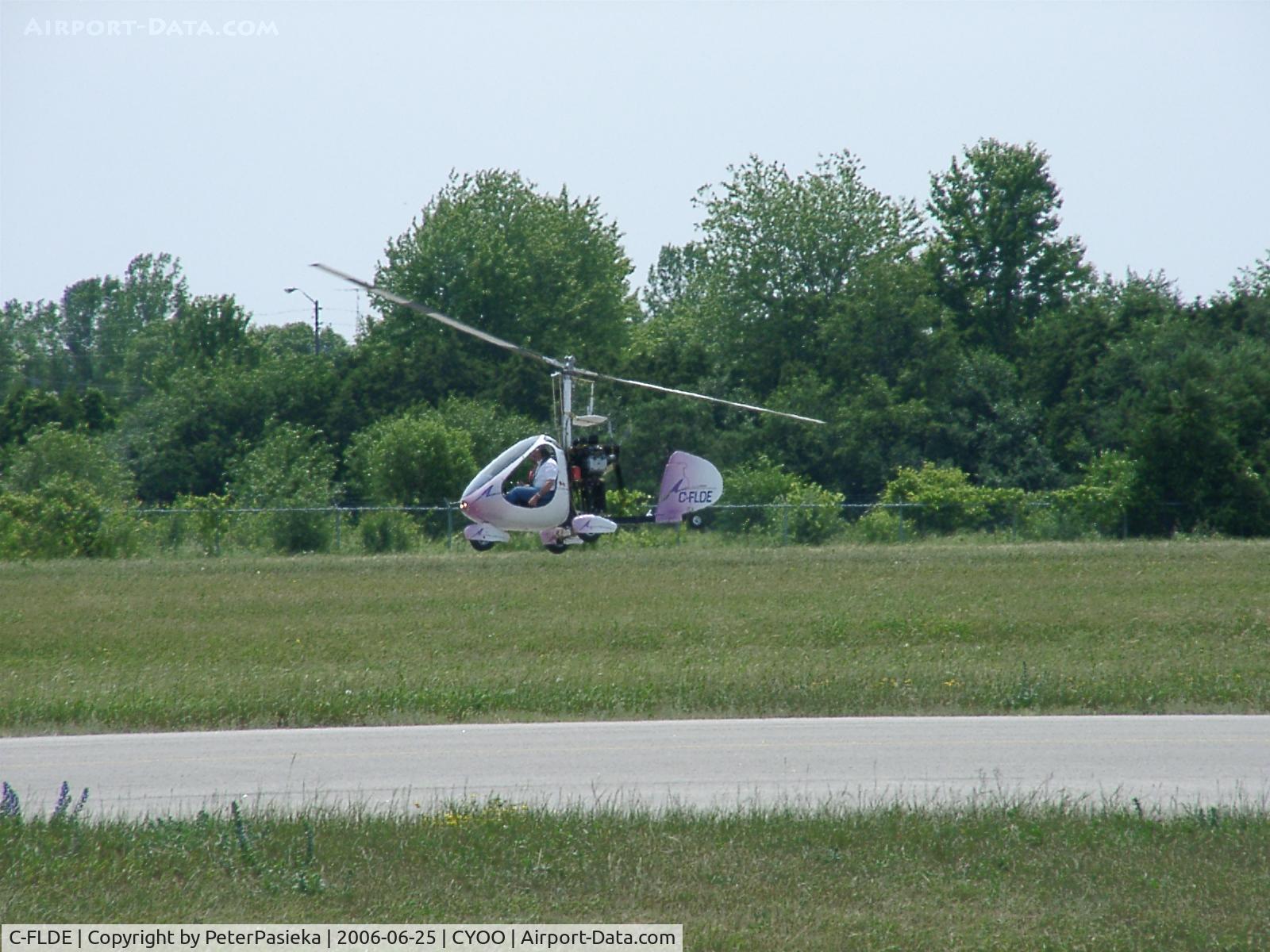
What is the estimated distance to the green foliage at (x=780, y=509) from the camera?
45.2 m

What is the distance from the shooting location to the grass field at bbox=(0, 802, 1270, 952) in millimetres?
7961

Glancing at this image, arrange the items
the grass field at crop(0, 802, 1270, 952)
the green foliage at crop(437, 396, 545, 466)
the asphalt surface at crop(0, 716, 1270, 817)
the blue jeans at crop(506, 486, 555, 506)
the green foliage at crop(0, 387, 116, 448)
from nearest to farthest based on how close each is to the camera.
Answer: the grass field at crop(0, 802, 1270, 952)
the asphalt surface at crop(0, 716, 1270, 817)
the blue jeans at crop(506, 486, 555, 506)
the green foliage at crop(437, 396, 545, 466)
the green foliage at crop(0, 387, 116, 448)

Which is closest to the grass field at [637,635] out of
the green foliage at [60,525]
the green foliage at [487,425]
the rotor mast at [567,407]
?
the green foliage at [60,525]

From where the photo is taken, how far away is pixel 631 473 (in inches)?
2068

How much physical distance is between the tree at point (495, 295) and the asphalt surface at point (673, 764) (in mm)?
45882

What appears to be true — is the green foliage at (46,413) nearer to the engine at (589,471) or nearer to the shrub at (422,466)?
the shrub at (422,466)

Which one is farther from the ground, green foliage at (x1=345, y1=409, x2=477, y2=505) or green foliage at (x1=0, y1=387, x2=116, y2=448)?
green foliage at (x1=0, y1=387, x2=116, y2=448)

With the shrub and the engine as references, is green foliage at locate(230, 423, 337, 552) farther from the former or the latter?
the engine

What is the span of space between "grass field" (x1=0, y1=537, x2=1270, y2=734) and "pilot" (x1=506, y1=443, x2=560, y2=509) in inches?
110

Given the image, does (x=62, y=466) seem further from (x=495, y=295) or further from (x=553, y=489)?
(x=553, y=489)

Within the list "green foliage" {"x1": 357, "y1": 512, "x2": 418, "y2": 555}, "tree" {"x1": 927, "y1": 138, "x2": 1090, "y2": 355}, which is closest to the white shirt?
Result: "green foliage" {"x1": 357, "y1": 512, "x2": 418, "y2": 555}

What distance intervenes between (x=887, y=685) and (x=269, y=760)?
28.7 feet

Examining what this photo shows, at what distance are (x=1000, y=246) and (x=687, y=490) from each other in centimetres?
5962

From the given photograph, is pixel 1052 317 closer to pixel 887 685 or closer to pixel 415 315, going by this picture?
pixel 415 315
